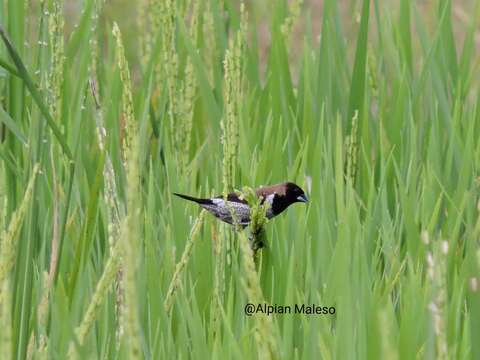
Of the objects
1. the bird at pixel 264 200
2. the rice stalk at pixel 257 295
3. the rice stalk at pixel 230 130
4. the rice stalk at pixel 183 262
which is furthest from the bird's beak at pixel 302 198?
the rice stalk at pixel 257 295

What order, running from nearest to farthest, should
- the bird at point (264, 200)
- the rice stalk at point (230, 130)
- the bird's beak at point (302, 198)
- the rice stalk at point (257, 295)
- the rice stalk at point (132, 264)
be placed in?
the rice stalk at point (132, 264) < the rice stalk at point (257, 295) < the rice stalk at point (230, 130) < the bird at point (264, 200) < the bird's beak at point (302, 198)

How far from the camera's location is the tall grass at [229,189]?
133cm

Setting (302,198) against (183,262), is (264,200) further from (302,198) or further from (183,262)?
(183,262)

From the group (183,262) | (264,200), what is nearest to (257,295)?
(183,262)

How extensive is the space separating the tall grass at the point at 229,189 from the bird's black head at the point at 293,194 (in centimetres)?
3

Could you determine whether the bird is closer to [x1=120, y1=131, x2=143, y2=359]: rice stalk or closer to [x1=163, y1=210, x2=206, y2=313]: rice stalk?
[x1=163, y1=210, x2=206, y2=313]: rice stalk

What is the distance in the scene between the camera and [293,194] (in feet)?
5.43

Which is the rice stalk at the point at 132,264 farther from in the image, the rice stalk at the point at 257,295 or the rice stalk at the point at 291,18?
the rice stalk at the point at 291,18

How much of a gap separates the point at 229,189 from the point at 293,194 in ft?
0.79

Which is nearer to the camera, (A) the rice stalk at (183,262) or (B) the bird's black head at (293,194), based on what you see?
(A) the rice stalk at (183,262)

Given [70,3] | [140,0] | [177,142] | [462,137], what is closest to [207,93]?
[177,142]

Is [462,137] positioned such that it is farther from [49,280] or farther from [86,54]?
[49,280]

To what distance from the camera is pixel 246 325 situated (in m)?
1.49

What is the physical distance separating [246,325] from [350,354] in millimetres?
214
